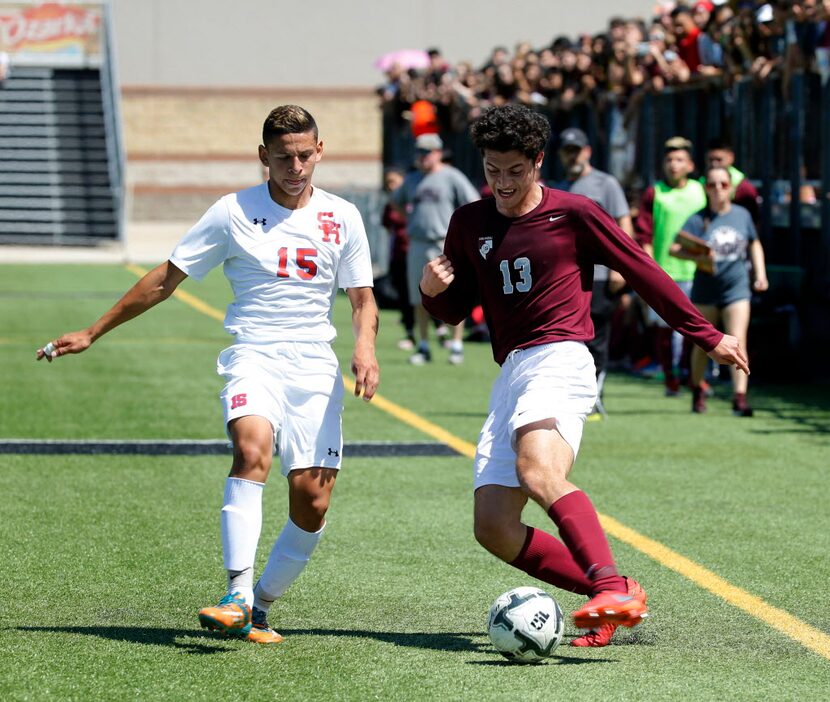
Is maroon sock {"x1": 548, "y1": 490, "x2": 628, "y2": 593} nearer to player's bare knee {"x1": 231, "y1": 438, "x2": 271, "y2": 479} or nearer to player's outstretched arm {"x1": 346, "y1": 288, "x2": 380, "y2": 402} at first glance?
A: player's outstretched arm {"x1": 346, "y1": 288, "x2": 380, "y2": 402}

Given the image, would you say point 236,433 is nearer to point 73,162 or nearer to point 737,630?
point 737,630

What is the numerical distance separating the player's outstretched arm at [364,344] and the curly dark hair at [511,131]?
754mm

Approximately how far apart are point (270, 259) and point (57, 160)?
36.6m

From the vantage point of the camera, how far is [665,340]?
15.2m

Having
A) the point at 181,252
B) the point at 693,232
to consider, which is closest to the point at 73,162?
the point at 693,232

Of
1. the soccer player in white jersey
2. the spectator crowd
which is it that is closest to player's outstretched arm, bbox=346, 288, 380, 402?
the soccer player in white jersey

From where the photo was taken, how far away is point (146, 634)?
618 centimetres

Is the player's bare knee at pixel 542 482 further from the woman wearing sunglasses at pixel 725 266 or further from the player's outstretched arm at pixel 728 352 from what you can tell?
the woman wearing sunglasses at pixel 725 266

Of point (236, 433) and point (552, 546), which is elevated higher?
point (236, 433)

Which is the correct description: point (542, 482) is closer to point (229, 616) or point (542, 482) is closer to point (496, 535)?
point (496, 535)

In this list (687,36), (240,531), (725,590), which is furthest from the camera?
(687,36)

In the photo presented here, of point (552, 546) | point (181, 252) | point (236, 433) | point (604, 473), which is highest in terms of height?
point (181, 252)

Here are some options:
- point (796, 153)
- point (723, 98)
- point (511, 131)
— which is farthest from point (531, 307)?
point (723, 98)

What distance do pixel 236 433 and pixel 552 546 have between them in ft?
3.97
